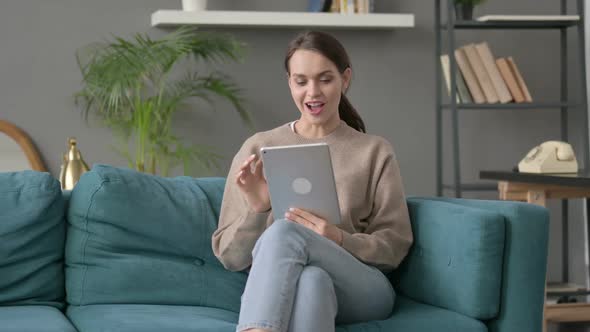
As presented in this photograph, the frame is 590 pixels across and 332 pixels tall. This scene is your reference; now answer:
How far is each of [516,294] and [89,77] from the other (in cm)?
223

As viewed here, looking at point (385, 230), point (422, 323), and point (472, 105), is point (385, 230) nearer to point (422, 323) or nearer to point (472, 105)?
point (422, 323)

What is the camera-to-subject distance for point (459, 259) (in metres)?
2.27

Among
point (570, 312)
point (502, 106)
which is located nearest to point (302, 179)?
point (570, 312)

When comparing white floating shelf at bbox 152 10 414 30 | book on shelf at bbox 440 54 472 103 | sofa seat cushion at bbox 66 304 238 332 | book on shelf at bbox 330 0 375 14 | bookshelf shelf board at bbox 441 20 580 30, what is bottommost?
sofa seat cushion at bbox 66 304 238 332

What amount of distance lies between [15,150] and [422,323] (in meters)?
2.35

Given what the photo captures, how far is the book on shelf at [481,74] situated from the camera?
14.1 ft

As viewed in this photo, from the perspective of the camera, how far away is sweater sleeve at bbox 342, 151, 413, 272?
229 centimetres

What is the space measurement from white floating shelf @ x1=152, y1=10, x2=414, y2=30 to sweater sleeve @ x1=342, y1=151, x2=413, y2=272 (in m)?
1.82

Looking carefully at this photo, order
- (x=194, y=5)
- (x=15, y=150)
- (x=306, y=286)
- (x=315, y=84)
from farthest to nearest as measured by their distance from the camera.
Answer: (x=194, y=5), (x=15, y=150), (x=315, y=84), (x=306, y=286)

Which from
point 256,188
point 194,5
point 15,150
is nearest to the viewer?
point 256,188

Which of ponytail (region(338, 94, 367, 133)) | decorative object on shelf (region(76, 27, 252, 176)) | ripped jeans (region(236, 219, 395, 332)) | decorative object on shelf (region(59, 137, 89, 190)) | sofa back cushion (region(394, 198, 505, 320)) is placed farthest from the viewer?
decorative object on shelf (region(76, 27, 252, 176))

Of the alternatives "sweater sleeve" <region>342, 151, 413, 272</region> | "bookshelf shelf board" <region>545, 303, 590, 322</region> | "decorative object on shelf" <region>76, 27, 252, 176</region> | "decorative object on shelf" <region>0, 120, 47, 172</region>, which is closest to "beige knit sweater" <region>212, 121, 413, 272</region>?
"sweater sleeve" <region>342, 151, 413, 272</region>

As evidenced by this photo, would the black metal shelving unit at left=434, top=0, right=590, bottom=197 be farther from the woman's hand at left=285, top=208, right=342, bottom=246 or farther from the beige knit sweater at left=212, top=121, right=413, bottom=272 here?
the woman's hand at left=285, top=208, right=342, bottom=246

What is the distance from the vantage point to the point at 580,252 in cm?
468
